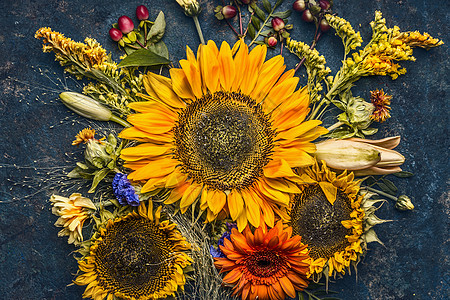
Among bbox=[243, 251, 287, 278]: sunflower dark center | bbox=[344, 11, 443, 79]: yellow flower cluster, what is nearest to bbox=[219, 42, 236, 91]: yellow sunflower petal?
bbox=[344, 11, 443, 79]: yellow flower cluster

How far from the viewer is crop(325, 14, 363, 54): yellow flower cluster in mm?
1298

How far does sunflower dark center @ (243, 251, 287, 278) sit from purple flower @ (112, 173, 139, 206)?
42 cm

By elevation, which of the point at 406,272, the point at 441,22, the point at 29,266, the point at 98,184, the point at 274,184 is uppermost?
the point at 441,22

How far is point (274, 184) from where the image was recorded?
125 cm

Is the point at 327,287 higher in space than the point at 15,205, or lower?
higher

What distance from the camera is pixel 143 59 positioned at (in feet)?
4.23

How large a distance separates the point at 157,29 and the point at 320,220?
2.83 ft

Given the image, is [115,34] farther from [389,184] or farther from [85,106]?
[389,184]

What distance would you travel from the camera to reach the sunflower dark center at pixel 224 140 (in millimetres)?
1214

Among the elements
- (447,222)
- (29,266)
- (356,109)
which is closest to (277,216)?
(356,109)

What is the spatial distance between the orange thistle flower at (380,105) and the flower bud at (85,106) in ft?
3.01

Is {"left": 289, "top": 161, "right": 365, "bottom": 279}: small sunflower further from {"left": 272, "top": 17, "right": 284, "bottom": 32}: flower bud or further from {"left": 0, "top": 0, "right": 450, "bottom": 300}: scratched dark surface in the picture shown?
{"left": 272, "top": 17, "right": 284, "bottom": 32}: flower bud

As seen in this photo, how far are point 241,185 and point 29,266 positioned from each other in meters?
0.80

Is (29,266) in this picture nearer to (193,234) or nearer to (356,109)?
(193,234)
